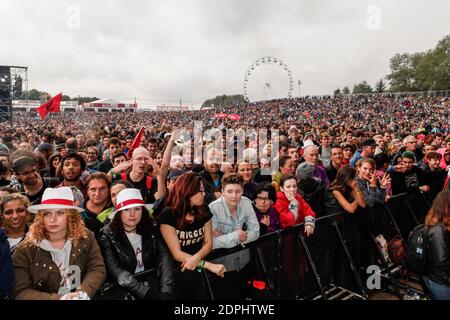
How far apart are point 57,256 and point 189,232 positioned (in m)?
1.03

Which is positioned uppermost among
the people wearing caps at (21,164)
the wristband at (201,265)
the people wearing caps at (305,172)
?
the people wearing caps at (21,164)

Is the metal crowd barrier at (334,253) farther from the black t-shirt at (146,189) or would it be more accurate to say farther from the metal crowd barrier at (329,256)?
the black t-shirt at (146,189)

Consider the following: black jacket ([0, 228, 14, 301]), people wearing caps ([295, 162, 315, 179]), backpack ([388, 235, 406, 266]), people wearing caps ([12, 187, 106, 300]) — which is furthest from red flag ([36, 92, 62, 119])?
backpack ([388, 235, 406, 266])

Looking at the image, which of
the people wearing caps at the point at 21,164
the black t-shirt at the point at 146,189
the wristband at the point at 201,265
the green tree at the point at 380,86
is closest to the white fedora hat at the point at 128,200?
the wristband at the point at 201,265

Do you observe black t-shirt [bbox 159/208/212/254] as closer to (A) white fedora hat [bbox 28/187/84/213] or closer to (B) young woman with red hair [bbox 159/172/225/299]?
(B) young woman with red hair [bbox 159/172/225/299]

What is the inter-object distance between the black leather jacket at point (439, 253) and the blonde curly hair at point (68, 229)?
3.22m

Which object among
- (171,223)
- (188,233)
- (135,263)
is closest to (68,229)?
(135,263)

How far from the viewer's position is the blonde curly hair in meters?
2.26

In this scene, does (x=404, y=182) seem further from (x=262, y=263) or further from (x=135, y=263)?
(x=135, y=263)

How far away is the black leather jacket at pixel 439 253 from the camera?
2.95 meters

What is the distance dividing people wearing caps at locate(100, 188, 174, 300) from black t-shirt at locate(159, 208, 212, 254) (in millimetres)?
145

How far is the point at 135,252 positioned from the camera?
8.40 feet
